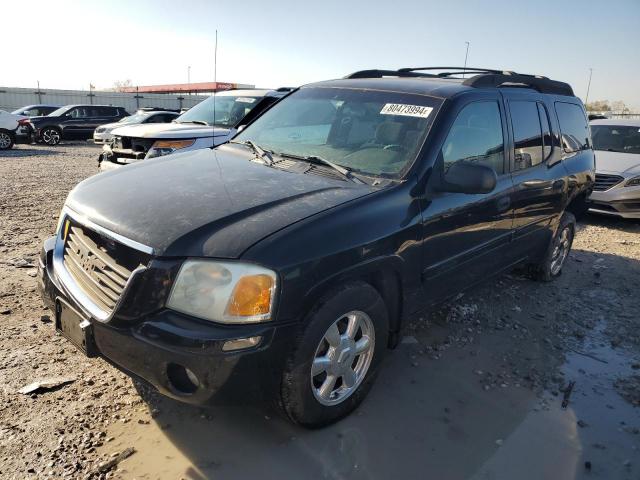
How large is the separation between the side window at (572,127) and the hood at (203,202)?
2.92m

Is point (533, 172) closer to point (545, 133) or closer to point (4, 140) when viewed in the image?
point (545, 133)

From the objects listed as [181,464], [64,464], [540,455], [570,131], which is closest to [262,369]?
[181,464]

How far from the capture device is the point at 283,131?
3.72m

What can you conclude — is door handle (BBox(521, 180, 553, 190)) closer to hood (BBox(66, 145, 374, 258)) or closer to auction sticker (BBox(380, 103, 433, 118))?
auction sticker (BBox(380, 103, 433, 118))

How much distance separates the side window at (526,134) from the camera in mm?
3844

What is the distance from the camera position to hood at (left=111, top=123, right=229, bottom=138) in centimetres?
720

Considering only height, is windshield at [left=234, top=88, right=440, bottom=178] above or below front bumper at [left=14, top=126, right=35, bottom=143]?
above

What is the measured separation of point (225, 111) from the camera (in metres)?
8.30

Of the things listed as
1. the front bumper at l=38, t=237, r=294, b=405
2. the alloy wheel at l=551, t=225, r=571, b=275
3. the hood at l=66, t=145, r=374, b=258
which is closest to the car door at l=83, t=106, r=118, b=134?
the hood at l=66, t=145, r=374, b=258

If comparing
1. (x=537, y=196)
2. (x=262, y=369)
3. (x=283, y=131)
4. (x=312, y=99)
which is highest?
(x=312, y=99)

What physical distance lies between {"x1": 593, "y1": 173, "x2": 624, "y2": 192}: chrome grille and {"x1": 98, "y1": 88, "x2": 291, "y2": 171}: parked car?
17.3ft

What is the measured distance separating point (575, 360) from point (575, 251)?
11.0 ft

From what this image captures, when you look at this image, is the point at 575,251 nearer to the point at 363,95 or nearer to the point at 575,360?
the point at 575,360

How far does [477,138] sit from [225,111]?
5757 mm
